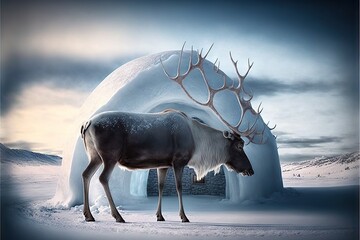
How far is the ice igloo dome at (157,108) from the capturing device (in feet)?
13.8

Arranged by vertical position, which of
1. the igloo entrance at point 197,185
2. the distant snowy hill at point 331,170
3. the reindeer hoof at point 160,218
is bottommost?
the reindeer hoof at point 160,218

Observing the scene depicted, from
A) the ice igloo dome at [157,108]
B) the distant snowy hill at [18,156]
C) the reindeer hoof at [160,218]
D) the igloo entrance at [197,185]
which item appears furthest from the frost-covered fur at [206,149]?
the igloo entrance at [197,185]

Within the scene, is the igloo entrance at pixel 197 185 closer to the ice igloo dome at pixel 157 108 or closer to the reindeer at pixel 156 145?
the ice igloo dome at pixel 157 108

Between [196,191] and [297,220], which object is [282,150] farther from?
[196,191]

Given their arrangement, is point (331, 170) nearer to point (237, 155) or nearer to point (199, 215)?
point (237, 155)

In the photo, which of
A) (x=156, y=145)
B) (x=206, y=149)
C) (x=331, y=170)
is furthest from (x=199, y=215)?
(x=331, y=170)

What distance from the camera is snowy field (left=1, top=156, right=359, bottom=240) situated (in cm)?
343

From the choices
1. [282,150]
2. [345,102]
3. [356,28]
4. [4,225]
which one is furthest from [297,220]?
[4,225]

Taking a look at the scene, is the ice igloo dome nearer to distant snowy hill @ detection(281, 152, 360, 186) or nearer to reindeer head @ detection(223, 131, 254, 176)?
distant snowy hill @ detection(281, 152, 360, 186)

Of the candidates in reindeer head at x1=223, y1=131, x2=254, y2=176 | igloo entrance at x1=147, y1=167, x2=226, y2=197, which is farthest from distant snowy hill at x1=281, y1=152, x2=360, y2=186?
igloo entrance at x1=147, y1=167, x2=226, y2=197

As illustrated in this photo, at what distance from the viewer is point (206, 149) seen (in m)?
3.48

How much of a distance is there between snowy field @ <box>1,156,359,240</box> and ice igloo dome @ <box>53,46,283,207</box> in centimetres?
12

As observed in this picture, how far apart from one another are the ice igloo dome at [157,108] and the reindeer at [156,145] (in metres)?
0.59

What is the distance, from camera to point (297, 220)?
376cm
